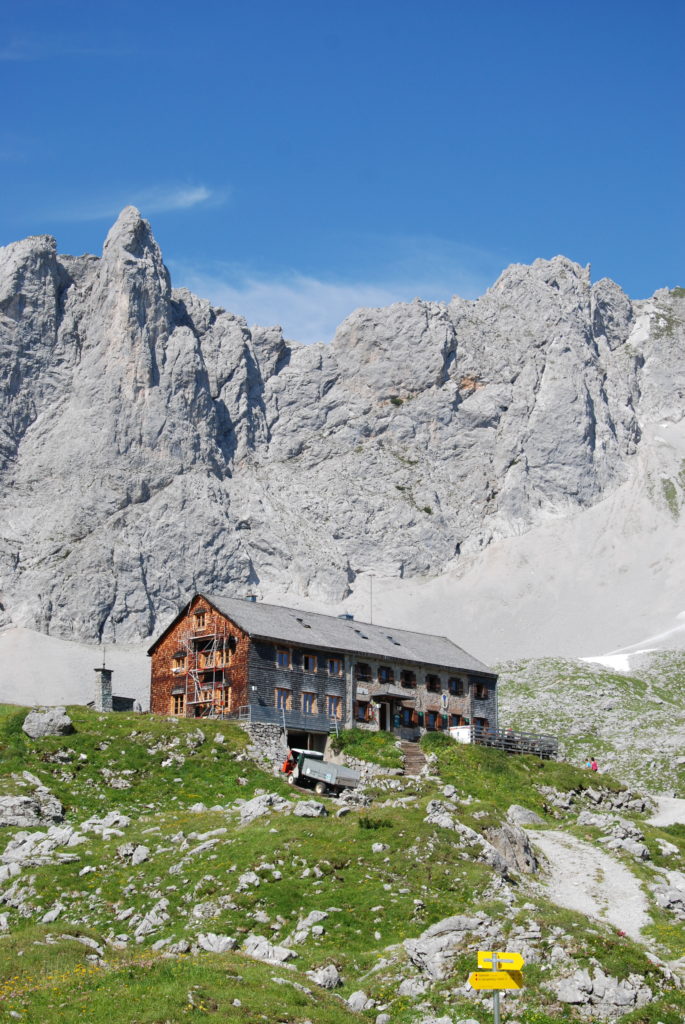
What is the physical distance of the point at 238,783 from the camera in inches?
2174

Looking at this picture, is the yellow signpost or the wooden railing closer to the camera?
the yellow signpost

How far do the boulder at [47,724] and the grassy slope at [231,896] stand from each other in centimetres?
70

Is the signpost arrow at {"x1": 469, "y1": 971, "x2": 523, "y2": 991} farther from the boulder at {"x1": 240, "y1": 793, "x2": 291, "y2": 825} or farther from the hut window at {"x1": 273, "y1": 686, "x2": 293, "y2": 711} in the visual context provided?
the hut window at {"x1": 273, "y1": 686, "x2": 293, "y2": 711}

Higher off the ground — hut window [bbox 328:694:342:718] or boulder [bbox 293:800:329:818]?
hut window [bbox 328:694:342:718]

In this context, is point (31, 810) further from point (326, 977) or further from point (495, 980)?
point (495, 980)

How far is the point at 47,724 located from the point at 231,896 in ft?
75.3

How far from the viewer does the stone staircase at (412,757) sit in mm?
61497

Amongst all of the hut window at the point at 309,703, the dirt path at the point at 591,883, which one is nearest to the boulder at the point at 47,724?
the hut window at the point at 309,703

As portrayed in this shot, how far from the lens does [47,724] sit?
5631cm

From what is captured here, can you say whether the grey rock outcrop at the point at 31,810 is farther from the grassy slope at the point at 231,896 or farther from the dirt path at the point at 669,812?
the dirt path at the point at 669,812

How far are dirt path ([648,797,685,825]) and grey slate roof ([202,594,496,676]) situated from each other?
18.8 metres

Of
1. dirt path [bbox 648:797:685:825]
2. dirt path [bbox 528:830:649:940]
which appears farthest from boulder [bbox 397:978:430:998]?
dirt path [bbox 648:797:685:825]

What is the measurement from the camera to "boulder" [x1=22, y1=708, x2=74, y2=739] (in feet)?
183

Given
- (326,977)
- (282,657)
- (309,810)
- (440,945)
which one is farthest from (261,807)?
(282,657)
